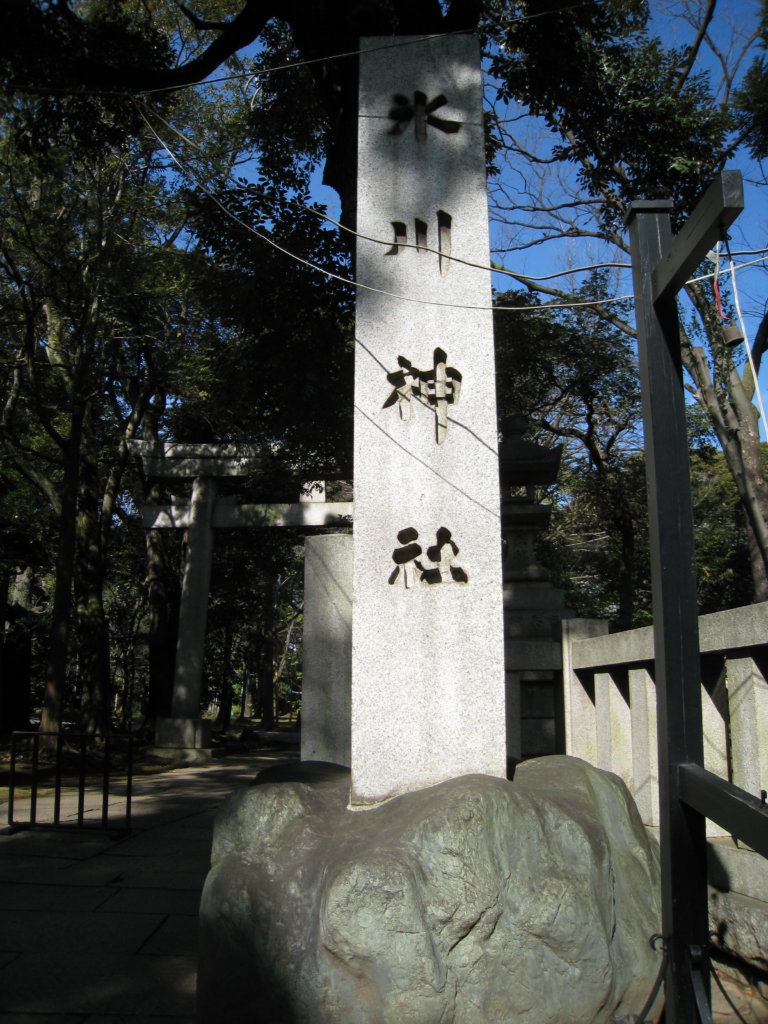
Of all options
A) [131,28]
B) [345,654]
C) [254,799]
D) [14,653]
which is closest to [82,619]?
[14,653]

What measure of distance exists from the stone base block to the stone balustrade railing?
1010 centimetres

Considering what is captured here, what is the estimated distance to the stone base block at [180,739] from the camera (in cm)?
1417

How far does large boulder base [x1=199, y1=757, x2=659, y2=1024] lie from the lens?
292cm

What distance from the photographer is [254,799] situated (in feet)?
11.6

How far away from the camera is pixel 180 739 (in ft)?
47.0

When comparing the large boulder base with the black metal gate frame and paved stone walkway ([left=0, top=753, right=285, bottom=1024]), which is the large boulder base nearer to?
paved stone walkway ([left=0, top=753, right=285, bottom=1024])

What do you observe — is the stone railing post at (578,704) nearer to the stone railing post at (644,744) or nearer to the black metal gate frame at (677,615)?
the stone railing post at (644,744)

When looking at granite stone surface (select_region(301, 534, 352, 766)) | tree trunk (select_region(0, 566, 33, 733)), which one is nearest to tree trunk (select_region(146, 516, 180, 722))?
tree trunk (select_region(0, 566, 33, 733))

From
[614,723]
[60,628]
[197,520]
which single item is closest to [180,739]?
[60,628]

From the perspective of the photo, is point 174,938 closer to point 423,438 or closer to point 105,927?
point 105,927

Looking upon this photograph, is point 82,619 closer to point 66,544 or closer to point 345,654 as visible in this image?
point 66,544

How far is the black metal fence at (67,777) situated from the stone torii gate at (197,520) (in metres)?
1.33

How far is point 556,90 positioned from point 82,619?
11111 millimetres

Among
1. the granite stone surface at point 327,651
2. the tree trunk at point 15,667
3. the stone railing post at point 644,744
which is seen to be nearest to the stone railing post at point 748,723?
the stone railing post at point 644,744
